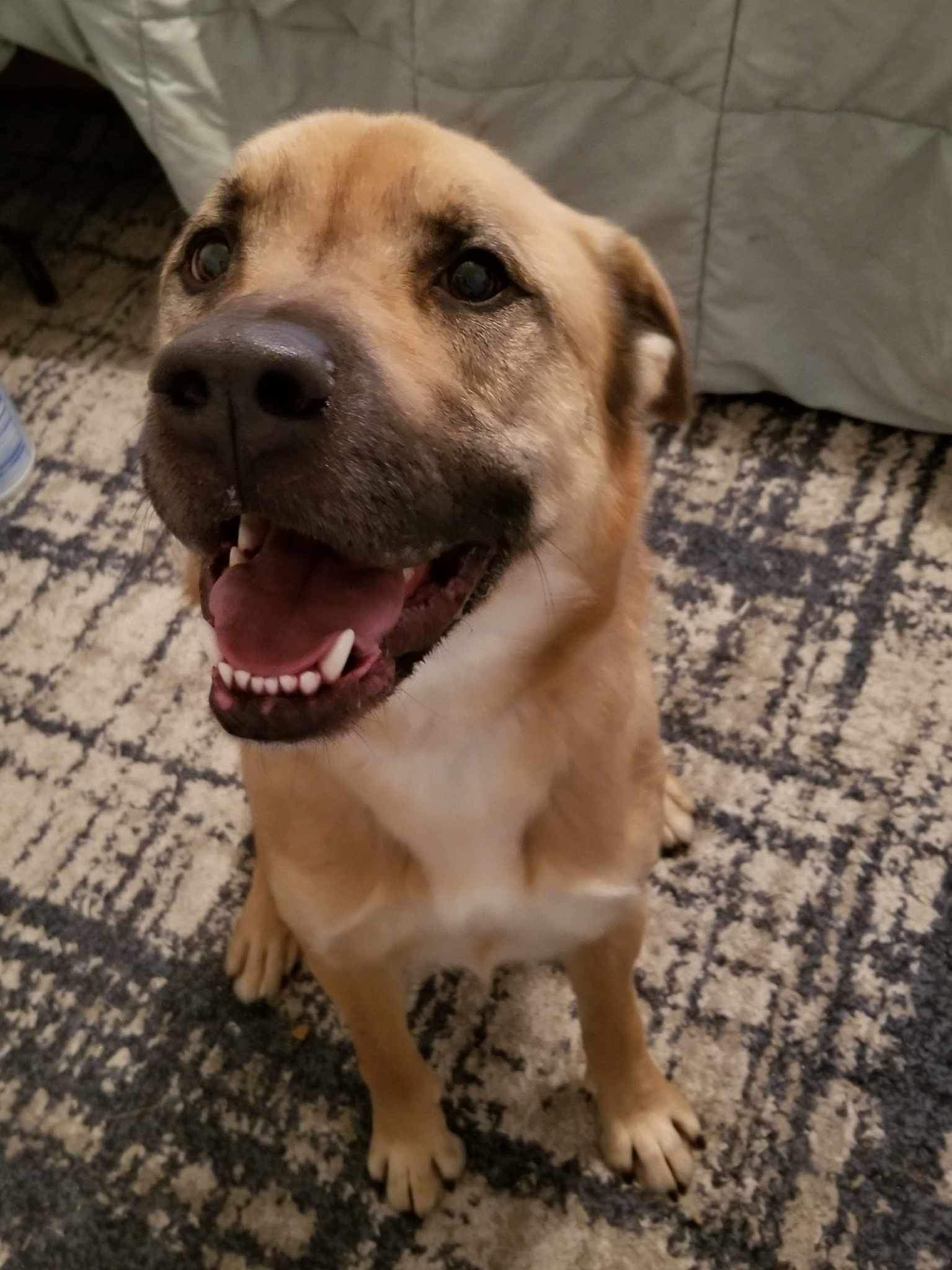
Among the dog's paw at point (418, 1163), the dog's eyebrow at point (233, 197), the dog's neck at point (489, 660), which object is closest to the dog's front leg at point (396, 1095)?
the dog's paw at point (418, 1163)

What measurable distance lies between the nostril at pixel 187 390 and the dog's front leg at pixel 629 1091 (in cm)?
75

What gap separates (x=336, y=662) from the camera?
2.68 ft

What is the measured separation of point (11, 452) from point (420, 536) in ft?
5.06

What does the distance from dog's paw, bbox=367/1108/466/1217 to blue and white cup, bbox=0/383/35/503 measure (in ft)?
4.66

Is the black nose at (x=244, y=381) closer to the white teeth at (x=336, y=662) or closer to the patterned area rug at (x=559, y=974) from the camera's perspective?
the white teeth at (x=336, y=662)

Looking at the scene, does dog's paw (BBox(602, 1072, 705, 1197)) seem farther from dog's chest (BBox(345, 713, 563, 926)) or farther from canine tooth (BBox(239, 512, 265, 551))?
canine tooth (BBox(239, 512, 265, 551))

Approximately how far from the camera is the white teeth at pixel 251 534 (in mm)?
875

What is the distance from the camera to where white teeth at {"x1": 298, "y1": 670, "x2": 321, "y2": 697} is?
2.67 ft

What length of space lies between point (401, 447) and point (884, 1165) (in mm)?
1077

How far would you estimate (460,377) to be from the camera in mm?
883

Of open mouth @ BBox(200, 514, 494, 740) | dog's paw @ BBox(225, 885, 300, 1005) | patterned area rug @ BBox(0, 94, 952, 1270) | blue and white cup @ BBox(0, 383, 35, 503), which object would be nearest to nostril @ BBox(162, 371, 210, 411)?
open mouth @ BBox(200, 514, 494, 740)

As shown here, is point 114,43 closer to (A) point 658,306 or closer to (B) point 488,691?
(A) point 658,306

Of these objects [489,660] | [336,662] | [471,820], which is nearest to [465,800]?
[471,820]

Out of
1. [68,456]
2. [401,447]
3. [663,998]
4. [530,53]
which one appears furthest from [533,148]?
[663,998]
